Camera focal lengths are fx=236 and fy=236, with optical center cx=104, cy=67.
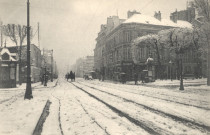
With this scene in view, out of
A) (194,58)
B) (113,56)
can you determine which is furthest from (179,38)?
(113,56)

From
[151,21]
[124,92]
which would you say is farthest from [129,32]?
[124,92]

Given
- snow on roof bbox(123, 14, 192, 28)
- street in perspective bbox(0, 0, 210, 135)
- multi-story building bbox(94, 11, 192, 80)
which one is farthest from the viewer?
snow on roof bbox(123, 14, 192, 28)

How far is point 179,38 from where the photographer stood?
36719 millimetres

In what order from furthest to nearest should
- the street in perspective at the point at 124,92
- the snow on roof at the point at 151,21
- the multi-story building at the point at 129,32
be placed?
the snow on roof at the point at 151,21, the multi-story building at the point at 129,32, the street in perspective at the point at 124,92

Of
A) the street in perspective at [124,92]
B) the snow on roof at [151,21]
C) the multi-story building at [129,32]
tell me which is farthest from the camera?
the snow on roof at [151,21]

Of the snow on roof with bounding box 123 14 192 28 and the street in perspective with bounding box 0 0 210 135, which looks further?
the snow on roof with bounding box 123 14 192 28

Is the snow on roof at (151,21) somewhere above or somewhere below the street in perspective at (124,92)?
above

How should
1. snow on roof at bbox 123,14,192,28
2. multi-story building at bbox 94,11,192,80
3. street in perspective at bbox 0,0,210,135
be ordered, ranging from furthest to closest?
snow on roof at bbox 123,14,192,28
multi-story building at bbox 94,11,192,80
street in perspective at bbox 0,0,210,135

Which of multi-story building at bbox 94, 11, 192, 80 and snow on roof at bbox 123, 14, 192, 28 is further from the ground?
snow on roof at bbox 123, 14, 192, 28

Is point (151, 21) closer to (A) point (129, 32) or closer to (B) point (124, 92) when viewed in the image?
(A) point (129, 32)

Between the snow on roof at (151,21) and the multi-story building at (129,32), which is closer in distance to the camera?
the multi-story building at (129,32)

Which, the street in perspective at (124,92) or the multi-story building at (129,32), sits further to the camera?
the multi-story building at (129,32)

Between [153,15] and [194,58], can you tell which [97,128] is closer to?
[194,58]

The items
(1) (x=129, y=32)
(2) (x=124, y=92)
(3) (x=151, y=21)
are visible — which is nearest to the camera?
(2) (x=124, y=92)
